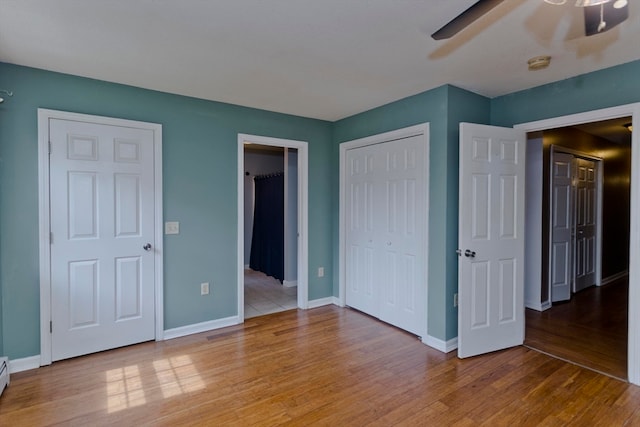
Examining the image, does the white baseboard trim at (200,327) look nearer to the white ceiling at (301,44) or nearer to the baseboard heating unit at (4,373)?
the baseboard heating unit at (4,373)

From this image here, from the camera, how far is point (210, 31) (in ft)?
6.64

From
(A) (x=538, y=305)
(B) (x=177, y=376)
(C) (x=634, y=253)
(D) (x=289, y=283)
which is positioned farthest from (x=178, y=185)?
(A) (x=538, y=305)

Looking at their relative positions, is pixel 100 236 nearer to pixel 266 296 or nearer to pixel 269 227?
pixel 266 296

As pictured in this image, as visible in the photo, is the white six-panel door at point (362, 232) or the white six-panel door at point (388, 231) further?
the white six-panel door at point (362, 232)

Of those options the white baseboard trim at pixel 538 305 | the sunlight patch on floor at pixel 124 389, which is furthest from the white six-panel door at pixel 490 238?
the sunlight patch on floor at pixel 124 389

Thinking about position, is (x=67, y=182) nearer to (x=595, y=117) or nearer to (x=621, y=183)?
(x=595, y=117)

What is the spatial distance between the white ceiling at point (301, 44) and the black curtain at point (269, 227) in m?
2.73

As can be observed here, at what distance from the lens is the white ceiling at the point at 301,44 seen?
1.81 metres

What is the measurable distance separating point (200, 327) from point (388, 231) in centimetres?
217

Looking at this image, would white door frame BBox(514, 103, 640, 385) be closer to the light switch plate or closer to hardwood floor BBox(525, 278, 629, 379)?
hardwood floor BBox(525, 278, 629, 379)

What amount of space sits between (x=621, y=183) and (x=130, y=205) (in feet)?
24.3

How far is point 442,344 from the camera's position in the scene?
295 centimetres

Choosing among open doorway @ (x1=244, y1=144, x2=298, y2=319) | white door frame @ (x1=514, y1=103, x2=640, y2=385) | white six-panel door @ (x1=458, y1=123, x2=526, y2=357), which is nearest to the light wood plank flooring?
open doorway @ (x1=244, y1=144, x2=298, y2=319)

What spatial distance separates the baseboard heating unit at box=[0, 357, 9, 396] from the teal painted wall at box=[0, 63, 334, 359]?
158 millimetres
